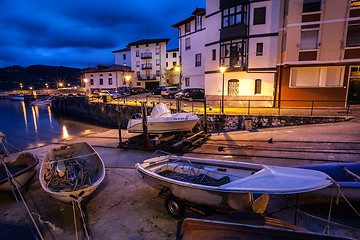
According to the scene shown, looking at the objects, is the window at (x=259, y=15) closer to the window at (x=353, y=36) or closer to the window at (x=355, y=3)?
the window at (x=355, y=3)

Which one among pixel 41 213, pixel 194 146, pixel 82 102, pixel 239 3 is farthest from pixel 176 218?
pixel 82 102

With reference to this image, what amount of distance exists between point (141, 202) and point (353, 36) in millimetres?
20080

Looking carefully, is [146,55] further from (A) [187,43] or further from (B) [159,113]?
(B) [159,113]

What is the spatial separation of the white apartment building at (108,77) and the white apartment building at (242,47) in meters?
32.7

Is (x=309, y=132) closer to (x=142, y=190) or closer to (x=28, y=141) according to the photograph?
(x=142, y=190)

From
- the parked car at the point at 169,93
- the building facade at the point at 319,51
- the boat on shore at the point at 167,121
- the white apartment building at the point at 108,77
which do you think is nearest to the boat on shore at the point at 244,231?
the boat on shore at the point at 167,121

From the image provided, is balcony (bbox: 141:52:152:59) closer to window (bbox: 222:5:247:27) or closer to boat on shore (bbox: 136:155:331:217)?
window (bbox: 222:5:247:27)

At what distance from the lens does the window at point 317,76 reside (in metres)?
16.7

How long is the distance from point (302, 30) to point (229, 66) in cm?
669

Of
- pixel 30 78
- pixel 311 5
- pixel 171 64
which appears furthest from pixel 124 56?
pixel 30 78

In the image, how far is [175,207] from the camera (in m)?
5.00

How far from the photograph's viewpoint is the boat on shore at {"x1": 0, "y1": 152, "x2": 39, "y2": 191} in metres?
6.26

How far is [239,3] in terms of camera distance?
61.5 feet

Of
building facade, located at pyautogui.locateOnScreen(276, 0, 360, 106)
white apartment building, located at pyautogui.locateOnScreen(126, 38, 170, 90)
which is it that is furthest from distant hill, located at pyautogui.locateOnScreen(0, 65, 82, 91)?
building facade, located at pyautogui.locateOnScreen(276, 0, 360, 106)
